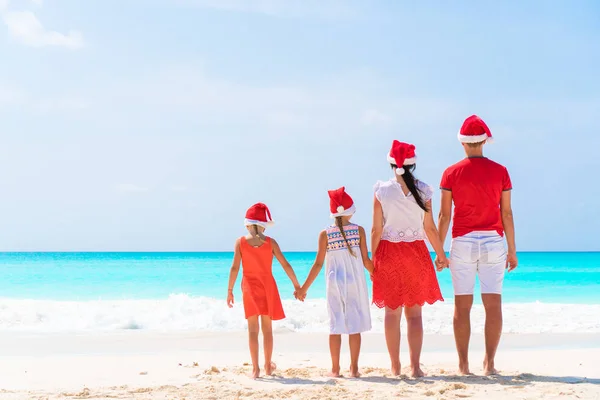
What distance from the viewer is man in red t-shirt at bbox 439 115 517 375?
489 centimetres

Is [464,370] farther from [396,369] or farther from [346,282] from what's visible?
[346,282]

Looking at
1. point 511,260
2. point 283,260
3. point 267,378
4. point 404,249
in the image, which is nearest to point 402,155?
point 404,249

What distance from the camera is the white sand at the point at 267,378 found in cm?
457

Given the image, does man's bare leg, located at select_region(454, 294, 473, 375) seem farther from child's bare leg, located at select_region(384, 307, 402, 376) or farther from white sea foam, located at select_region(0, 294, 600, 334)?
white sea foam, located at select_region(0, 294, 600, 334)

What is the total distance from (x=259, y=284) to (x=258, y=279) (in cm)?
4

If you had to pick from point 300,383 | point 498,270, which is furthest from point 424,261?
point 300,383

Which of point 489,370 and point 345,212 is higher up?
point 345,212

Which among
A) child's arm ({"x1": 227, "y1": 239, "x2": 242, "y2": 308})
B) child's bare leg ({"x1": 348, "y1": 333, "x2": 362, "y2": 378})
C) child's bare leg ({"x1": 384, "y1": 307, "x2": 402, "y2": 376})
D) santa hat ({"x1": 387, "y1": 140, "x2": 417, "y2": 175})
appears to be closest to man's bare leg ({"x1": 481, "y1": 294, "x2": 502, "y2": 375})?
child's bare leg ({"x1": 384, "y1": 307, "x2": 402, "y2": 376})

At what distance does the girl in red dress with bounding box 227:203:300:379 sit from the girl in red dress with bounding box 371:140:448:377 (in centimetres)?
81

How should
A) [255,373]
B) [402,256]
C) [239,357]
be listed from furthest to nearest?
[239,357], [255,373], [402,256]

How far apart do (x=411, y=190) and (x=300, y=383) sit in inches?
68.7

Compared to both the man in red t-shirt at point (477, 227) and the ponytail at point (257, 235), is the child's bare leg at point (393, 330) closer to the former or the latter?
the man in red t-shirt at point (477, 227)

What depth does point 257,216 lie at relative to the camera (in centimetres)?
545

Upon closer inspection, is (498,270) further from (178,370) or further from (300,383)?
(178,370)
